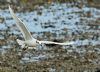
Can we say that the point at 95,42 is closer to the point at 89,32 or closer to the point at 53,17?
the point at 89,32

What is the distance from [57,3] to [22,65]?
11.8 metres

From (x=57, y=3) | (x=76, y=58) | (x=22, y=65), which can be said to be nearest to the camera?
(x=22, y=65)

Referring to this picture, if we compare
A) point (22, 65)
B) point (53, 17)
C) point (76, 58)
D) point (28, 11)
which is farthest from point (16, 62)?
point (28, 11)

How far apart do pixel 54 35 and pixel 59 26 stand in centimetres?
191

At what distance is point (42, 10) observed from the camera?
72.4 feet

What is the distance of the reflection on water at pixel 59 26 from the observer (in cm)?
1481

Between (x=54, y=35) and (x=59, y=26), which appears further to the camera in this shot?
(x=59, y=26)

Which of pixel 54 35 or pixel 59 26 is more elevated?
pixel 54 35

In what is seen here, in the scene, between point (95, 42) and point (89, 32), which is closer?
point (95, 42)

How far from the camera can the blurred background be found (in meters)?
12.7

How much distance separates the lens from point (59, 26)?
18.2m

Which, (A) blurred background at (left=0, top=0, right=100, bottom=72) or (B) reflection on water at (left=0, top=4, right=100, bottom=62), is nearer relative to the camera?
(A) blurred background at (left=0, top=0, right=100, bottom=72)

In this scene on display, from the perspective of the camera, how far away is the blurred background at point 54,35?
12688 millimetres

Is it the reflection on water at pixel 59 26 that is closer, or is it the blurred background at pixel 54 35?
the blurred background at pixel 54 35
